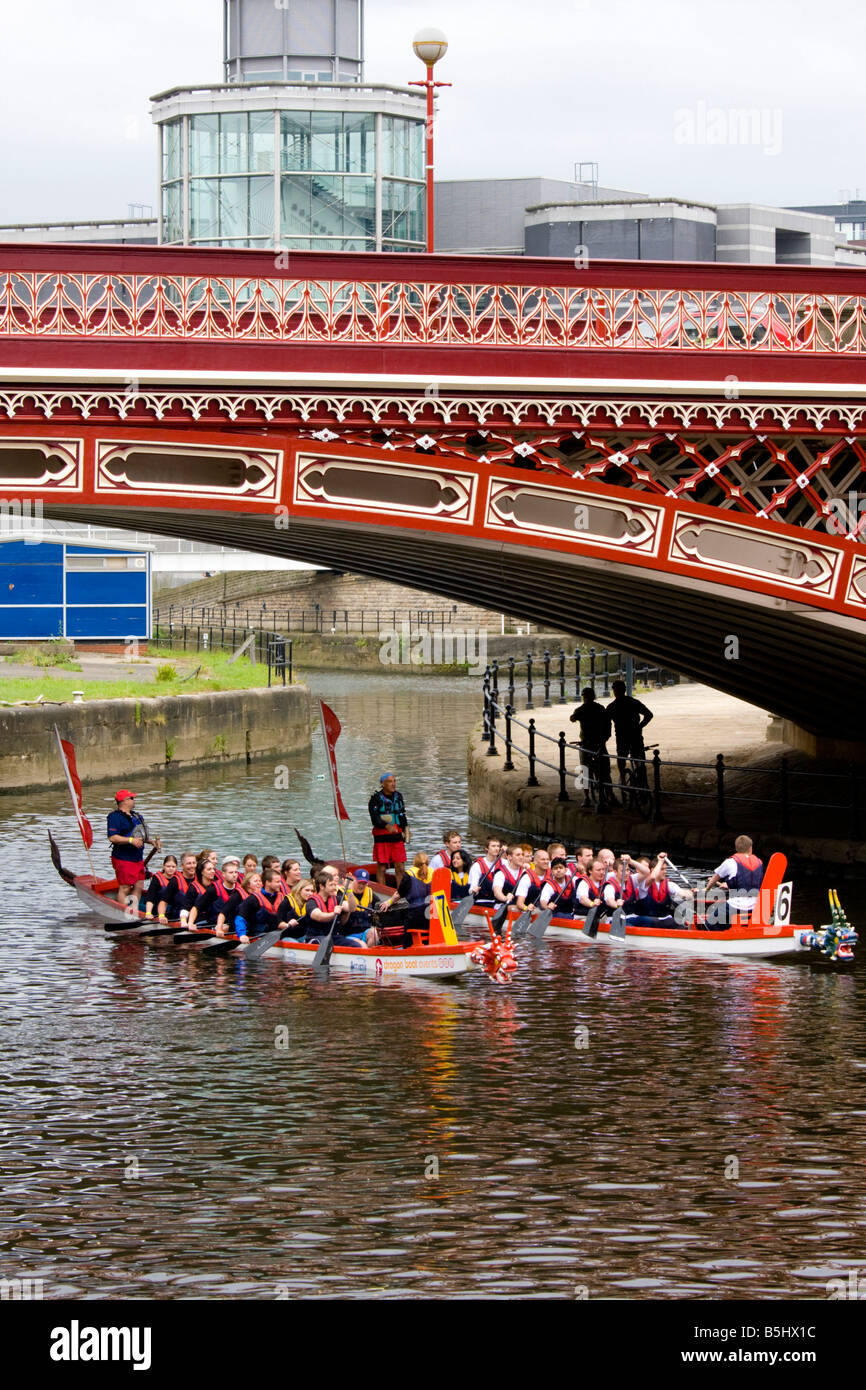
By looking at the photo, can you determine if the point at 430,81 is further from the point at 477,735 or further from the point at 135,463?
the point at 477,735

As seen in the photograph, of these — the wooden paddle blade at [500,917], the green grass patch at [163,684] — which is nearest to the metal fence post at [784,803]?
the wooden paddle blade at [500,917]

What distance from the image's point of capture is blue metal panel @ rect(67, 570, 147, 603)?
49094mm

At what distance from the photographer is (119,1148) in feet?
46.1

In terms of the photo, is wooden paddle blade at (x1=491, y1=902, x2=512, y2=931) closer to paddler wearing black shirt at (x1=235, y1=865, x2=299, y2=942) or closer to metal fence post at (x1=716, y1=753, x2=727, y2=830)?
paddler wearing black shirt at (x1=235, y1=865, x2=299, y2=942)

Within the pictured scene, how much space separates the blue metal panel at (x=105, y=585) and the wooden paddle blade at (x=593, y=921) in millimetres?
29466

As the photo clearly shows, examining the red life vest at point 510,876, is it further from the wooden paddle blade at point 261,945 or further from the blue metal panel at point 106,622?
the blue metal panel at point 106,622

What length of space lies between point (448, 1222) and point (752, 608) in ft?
35.4

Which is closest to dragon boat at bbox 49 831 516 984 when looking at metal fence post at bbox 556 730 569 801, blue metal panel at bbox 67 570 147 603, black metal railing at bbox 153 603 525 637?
metal fence post at bbox 556 730 569 801

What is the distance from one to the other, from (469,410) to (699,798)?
9738 millimetres

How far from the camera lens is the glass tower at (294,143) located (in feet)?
197

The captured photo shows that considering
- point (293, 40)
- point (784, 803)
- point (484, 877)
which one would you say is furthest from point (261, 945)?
point (293, 40)

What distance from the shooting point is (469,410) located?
66.7ft

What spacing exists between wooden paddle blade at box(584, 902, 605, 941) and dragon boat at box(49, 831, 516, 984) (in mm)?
1091
